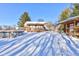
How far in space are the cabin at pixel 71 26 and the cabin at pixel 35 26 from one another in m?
0.22

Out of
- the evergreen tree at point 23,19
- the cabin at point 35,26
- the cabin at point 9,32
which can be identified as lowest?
the cabin at point 9,32

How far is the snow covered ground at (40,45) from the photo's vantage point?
4.92 metres

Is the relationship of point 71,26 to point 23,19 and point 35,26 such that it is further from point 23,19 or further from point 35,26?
point 23,19

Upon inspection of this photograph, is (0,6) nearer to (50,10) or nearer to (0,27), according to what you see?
(0,27)

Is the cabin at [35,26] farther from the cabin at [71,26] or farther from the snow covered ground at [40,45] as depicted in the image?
the cabin at [71,26]

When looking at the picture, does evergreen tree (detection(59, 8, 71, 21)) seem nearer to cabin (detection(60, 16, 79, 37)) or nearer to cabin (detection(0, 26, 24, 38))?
cabin (detection(60, 16, 79, 37))

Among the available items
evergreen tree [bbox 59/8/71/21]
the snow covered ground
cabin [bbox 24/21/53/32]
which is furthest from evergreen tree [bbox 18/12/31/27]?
evergreen tree [bbox 59/8/71/21]

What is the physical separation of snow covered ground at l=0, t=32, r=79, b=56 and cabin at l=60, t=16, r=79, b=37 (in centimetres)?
7

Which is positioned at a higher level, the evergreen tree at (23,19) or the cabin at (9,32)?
the evergreen tree at (23,19)

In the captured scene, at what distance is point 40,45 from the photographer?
16.2 feet

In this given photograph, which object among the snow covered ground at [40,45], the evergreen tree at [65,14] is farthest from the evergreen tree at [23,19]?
the evergreen tree at [65,14]

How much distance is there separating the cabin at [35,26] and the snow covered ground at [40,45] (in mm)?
51

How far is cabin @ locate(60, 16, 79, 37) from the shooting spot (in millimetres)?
4914

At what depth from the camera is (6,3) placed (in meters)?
4.91
